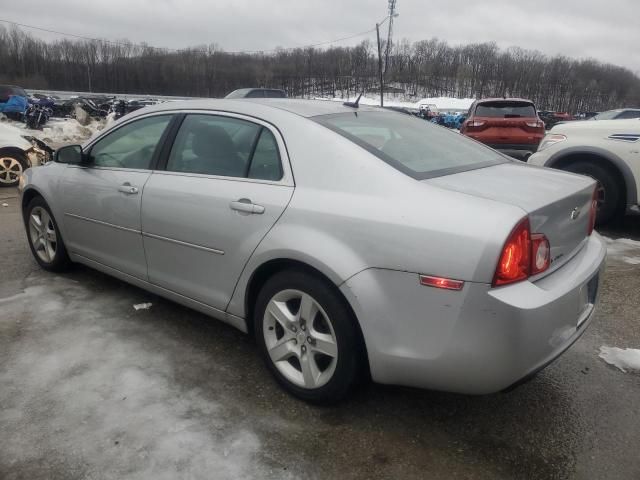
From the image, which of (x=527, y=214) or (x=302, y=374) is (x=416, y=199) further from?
Answer: (x=302, y=374)

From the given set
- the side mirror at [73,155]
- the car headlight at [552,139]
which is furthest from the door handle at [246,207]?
the car headlight at [552,139]

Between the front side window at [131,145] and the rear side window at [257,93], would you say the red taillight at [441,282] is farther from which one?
the rear side window at [257,93]

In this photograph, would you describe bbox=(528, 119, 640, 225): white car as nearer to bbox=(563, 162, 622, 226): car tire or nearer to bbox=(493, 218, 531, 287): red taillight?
bbox=(563, 162, 622, 226): car tire

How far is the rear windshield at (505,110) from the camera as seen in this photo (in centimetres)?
1041

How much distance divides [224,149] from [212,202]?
0.35m

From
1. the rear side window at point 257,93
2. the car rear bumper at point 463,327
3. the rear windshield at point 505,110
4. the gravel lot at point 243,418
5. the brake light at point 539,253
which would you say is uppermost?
the rear side window at point 257,93

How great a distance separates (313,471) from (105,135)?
282 cm

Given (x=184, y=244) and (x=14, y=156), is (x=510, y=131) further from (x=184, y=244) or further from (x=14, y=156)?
(x=14, y=156)

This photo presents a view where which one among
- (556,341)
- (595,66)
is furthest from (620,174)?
(595,66)

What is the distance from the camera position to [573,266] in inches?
93.6

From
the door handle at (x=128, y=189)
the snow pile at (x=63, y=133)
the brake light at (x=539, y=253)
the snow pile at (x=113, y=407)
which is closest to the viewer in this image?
the brake light at (x=539, y=253)

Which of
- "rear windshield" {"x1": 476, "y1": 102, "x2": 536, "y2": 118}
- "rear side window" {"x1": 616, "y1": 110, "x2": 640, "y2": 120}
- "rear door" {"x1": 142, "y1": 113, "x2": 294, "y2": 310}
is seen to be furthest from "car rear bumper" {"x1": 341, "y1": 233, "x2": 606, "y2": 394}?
"rear side window" {"x1": 616, "y1": 110, "x2": 640, "y2": 120}

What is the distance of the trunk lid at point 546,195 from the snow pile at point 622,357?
100 centimetres

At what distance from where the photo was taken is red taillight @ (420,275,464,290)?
1939 mm
